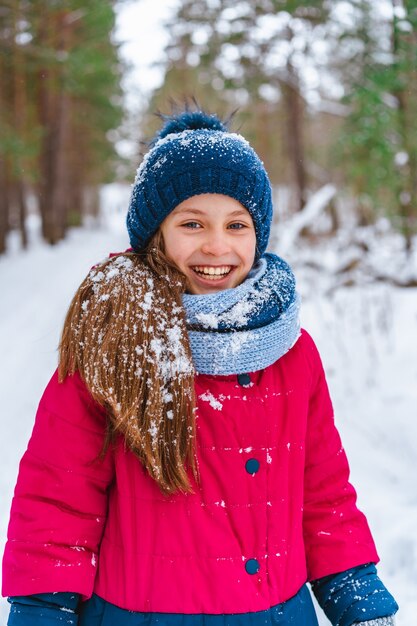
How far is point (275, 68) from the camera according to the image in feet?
47.6

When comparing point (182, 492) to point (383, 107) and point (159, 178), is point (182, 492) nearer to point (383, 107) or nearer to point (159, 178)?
point (159, 178)

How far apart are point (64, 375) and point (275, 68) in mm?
14758

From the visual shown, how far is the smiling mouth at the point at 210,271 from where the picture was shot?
166 cm

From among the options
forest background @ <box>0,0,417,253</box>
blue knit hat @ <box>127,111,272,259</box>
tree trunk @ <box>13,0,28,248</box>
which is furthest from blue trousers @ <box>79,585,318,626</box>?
tree trunk @ <box>13,0,28,248</box>

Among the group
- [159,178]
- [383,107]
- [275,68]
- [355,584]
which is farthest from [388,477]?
[275,68]

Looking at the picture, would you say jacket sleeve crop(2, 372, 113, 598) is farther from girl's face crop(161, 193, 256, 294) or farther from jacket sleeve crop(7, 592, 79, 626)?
girl's face crop(161, 193, 256, 294)

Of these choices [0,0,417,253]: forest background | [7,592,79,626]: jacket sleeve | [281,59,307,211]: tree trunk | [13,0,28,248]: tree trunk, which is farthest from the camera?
[281,59,307,211]: tree trunk

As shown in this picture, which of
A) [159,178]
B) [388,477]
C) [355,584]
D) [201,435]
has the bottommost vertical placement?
[388,477]

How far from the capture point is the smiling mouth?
1658mm

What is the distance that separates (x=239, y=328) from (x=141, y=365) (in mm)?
298

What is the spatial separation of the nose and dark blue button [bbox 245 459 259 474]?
596 millimetres

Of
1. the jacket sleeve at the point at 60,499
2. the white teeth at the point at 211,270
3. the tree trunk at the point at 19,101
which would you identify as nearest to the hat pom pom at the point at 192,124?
the white teeth at the point at 211,270

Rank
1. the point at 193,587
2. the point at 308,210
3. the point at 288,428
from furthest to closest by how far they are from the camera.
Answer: the point at 308,210
the point at 288,428
the point at 193,587

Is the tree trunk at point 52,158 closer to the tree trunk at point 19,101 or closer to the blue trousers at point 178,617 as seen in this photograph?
the tree trunk at point 19,101
